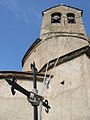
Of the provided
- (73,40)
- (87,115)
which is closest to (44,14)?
(73,40)

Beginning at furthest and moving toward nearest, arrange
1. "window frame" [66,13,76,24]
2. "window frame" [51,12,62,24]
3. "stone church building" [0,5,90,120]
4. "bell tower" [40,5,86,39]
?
"window frame" [66,13,76,24] < "window frame" [51,12,62,24] < "bell tower" [40,5,86,39] < "stone church building" [0,5,90,120]

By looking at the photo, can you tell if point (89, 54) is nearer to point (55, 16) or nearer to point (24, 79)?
point (24, 79)

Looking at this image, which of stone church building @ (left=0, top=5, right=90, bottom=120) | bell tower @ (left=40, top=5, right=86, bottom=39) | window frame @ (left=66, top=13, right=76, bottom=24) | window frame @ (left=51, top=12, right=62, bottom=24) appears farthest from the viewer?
window frame @ (left=66, top=13, right=76, bottom=24)

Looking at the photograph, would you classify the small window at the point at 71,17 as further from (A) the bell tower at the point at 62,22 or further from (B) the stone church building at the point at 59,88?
(B) the stone church building at the point at 59,88

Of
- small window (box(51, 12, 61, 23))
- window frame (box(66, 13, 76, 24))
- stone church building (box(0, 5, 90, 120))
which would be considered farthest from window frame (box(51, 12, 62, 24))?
stone church building (box(0, 5, 90, 120))

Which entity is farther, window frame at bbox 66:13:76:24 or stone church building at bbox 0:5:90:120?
window frame at bbox 66:13:76:24

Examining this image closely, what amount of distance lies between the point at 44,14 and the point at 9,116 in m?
8.51

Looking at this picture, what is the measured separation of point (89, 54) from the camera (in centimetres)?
974

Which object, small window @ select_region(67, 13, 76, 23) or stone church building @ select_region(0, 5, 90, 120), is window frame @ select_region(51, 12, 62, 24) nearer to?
small window @ select_region(67, 13, 76, 23)

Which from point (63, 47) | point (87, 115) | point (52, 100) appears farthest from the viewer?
point (63, 47)

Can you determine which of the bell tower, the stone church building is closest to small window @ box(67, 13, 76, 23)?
the bell tower

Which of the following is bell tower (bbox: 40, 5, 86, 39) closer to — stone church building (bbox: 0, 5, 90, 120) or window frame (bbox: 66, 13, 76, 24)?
window frame (bbox: 66, 13, 76, 24)

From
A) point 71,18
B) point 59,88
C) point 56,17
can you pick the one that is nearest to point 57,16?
point 56,17

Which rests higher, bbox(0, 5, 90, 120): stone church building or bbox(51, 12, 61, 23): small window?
bbox(51, 12, 61, 23): small window
